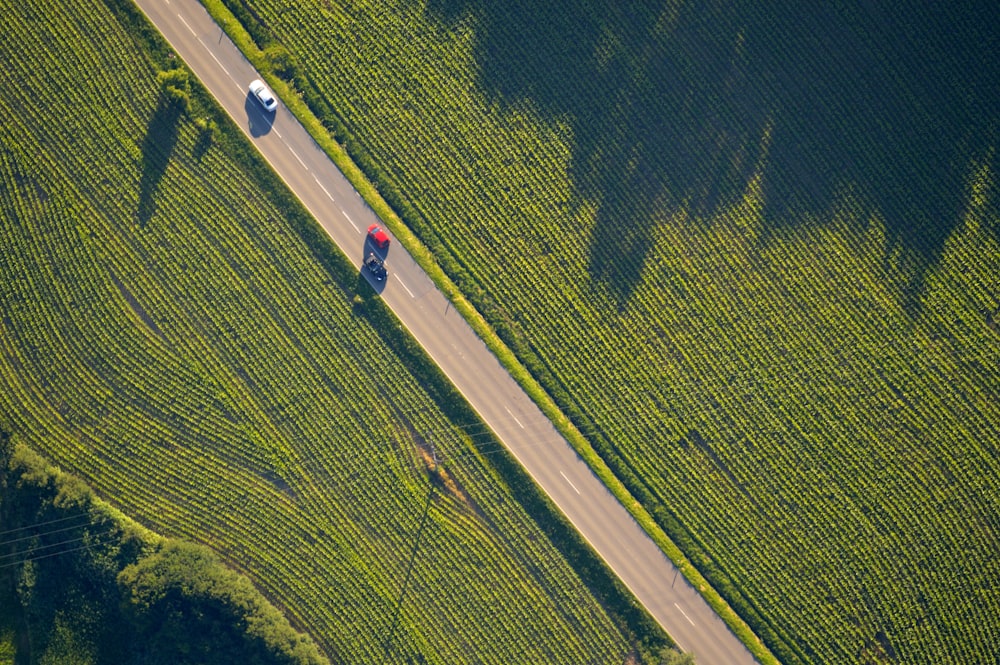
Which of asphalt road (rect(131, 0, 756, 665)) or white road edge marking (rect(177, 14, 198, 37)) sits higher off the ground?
white road edge marking (rect(177, 14, 198, 37))

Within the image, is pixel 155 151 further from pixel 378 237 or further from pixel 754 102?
pixel 754 102

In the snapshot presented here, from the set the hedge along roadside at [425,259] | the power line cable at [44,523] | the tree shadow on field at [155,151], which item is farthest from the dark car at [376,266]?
the power line cable at [44,523]

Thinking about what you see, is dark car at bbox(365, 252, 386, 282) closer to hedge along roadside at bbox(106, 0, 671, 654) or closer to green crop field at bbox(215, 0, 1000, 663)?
hedge along roadside at bbox(106, 0, 671, 654)

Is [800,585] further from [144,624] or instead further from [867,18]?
[144,624]

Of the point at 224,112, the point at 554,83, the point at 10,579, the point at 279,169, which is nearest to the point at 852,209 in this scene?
the point at 554,83

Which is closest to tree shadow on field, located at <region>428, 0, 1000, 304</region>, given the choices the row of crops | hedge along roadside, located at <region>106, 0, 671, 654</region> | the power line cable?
hedge along roadside, located at <region>106, 0, 671, 654</region>

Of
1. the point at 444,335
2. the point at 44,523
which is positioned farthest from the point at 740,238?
the point at 44,523

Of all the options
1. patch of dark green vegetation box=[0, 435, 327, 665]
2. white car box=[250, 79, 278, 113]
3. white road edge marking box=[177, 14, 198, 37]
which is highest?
white road edge marking box=[177, 14, 198, 37]

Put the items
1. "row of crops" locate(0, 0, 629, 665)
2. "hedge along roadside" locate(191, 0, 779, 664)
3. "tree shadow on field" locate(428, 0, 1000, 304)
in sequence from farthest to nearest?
"tree shadow on field" locate(428, 0, 1000, 304)
"hedge along roadside" locate(191, 0, 779, 664)
"row of crops" locate(0, 0, 629, 665)
